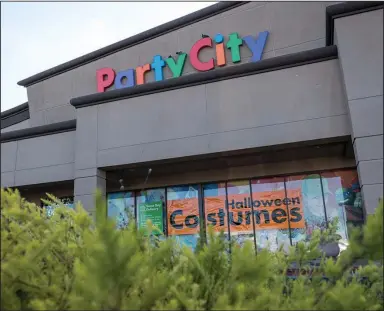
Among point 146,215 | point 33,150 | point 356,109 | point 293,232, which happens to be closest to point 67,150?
point 33,150

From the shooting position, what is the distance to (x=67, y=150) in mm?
9688

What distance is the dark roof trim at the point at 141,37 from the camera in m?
10.9

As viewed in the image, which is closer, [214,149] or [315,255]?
[315,255]

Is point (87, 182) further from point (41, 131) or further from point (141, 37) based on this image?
point (141, 37)

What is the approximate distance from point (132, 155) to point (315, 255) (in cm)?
651

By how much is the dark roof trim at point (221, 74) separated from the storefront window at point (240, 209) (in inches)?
123

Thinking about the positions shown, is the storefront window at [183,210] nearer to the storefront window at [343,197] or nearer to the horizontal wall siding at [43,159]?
the horizontal wall siding at [43,159]

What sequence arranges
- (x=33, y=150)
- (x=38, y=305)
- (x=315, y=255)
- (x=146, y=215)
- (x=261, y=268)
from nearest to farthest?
(x=38, y=305), (x=261, y=268), (x=315, y=255), (x=33, y=150), (x=146, y=215)

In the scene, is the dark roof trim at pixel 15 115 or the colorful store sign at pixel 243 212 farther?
the dark roof trim at pixel 15 115

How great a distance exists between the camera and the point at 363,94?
21.4 ft

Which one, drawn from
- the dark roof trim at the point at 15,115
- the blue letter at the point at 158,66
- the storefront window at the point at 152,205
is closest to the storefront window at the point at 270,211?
the storefront window at the point at 152,205

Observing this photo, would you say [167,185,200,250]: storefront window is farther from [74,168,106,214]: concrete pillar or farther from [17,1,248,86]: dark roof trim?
[17,1,248,86]: dark roof trim

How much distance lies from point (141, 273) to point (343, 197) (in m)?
8.47

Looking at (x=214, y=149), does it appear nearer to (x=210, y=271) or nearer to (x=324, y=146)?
(x=324, y=146)
